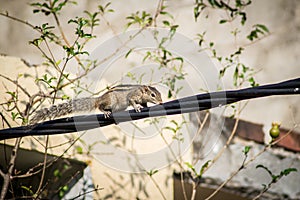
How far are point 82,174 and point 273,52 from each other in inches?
75.4

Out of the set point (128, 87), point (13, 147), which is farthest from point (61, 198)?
point (128, 87)

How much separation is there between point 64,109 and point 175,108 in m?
0.84

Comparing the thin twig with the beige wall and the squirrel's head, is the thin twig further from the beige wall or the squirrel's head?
the squirrel's head

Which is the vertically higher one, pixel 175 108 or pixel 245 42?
pixel 245 42

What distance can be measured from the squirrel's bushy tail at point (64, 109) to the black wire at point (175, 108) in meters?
0.51

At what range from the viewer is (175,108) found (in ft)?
4.70

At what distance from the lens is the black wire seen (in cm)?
138

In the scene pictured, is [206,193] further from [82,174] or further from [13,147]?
[13,147]

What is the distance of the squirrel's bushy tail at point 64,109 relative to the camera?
2008mm

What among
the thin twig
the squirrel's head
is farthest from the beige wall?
the squirrel's head

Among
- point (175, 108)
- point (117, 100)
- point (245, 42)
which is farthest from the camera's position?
point (245, 42)

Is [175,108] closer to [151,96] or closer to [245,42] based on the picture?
[151,96]

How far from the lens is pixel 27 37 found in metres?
2.94

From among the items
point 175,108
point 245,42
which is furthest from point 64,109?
point 245,42
